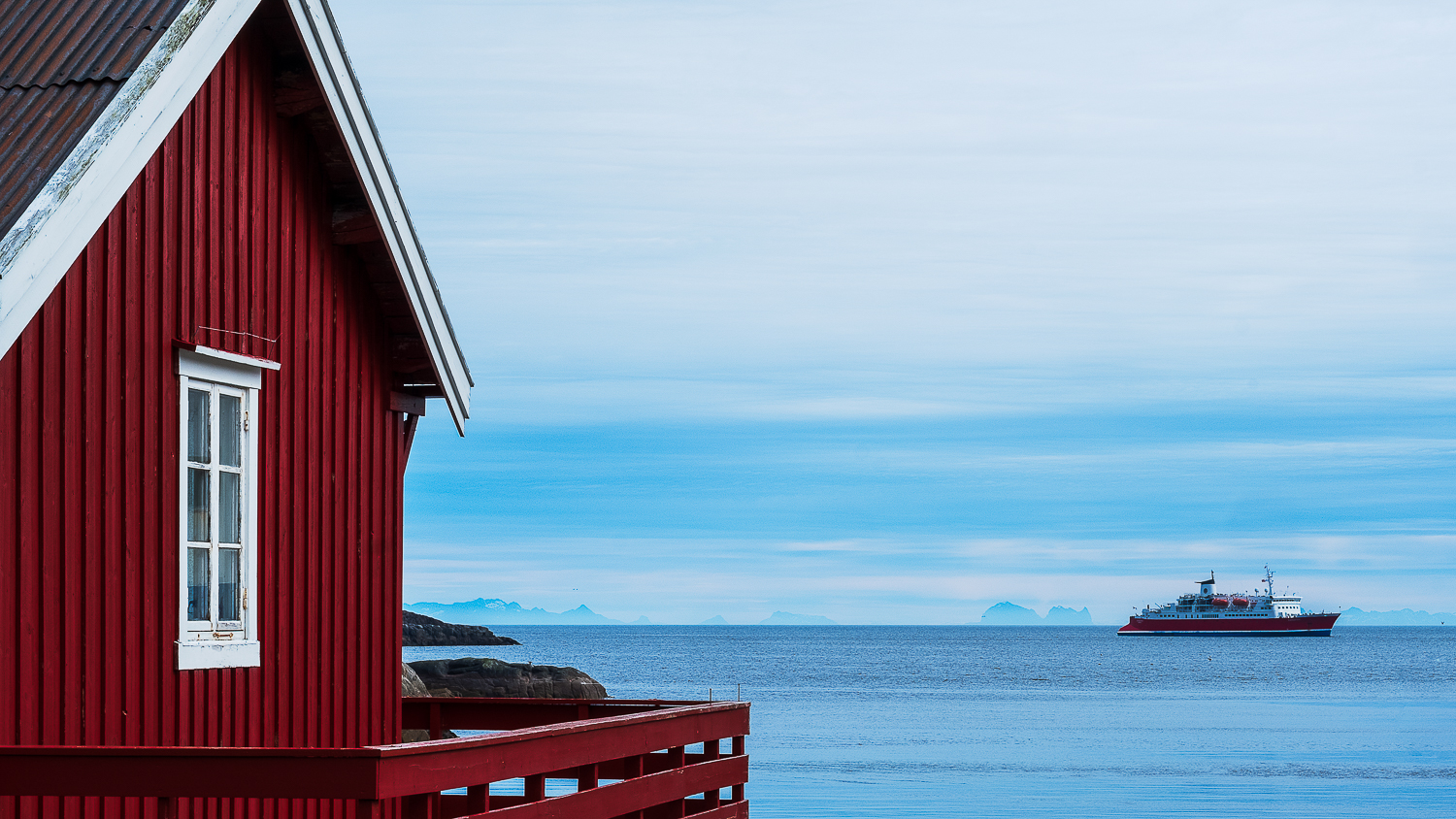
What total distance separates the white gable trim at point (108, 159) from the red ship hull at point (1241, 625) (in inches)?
7201

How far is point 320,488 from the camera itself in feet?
32.9

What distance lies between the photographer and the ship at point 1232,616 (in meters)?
181

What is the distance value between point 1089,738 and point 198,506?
51837mm

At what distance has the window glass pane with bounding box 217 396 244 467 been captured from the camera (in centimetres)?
902

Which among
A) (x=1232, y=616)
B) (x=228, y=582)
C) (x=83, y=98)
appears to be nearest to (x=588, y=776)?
(x=228, y=582)

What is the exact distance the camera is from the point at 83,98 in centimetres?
736

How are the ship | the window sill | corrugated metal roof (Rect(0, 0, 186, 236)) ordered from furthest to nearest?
the ship, the window sill, corrugated metal roof (Rect(0, 0, 186, 236))

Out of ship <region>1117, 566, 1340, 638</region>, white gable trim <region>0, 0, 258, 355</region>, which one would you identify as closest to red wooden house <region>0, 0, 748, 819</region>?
white gable trim <region>0, 0, 258, 355</region>

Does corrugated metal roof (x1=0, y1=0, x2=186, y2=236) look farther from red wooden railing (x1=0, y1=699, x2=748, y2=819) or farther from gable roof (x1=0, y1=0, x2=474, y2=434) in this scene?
red wooden railing (x1=0, y1=699, x2=748, y2=819)

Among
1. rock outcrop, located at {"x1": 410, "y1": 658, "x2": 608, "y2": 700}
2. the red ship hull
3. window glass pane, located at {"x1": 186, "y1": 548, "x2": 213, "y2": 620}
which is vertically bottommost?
the red ship hull

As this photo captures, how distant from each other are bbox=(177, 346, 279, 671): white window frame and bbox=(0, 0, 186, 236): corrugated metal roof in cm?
161

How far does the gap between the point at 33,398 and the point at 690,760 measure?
5.37 m

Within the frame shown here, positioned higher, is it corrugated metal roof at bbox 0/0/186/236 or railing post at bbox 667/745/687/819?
corrugated metal roof at bbox 0/0/186/236

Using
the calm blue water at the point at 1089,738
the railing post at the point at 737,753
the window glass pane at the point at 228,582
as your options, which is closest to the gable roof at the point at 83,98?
the window glass pane at the point at 228,582
